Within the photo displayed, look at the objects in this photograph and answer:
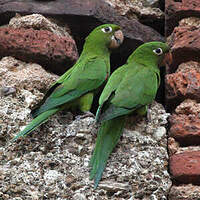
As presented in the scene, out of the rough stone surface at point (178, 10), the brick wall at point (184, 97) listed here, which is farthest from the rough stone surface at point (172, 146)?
the rough stone surface at point (178, 10)

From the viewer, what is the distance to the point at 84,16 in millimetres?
2902

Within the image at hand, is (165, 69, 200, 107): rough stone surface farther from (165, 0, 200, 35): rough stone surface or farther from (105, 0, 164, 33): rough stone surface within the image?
(105, 0, 164, 33): rough stone surface

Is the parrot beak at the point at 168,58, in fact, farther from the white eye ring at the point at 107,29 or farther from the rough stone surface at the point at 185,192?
the rough stone surface at the point at 185,192

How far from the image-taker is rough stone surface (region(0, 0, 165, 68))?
289 cm

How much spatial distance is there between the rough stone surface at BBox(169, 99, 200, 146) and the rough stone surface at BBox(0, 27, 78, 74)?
2.24 ft

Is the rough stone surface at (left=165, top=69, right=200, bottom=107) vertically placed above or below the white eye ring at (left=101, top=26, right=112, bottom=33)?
below

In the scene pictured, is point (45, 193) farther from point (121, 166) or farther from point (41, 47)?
point (41, 47)

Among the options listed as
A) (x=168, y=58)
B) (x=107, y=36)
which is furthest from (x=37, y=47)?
(x=168, y=58)

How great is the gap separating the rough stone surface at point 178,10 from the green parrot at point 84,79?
0.34m

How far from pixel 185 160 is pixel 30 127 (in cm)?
74

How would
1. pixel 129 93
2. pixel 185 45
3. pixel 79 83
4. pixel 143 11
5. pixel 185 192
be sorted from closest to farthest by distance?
pixel 185 192
pixel 129 93
pixel 79 83
pixel 185 45
pixel 143 11

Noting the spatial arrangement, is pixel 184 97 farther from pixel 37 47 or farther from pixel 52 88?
pixel 37 47

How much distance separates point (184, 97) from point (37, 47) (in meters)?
0.83

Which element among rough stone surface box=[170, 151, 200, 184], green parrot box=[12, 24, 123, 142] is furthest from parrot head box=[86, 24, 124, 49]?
rough stone surface box=[170, 151, 200, 184]
